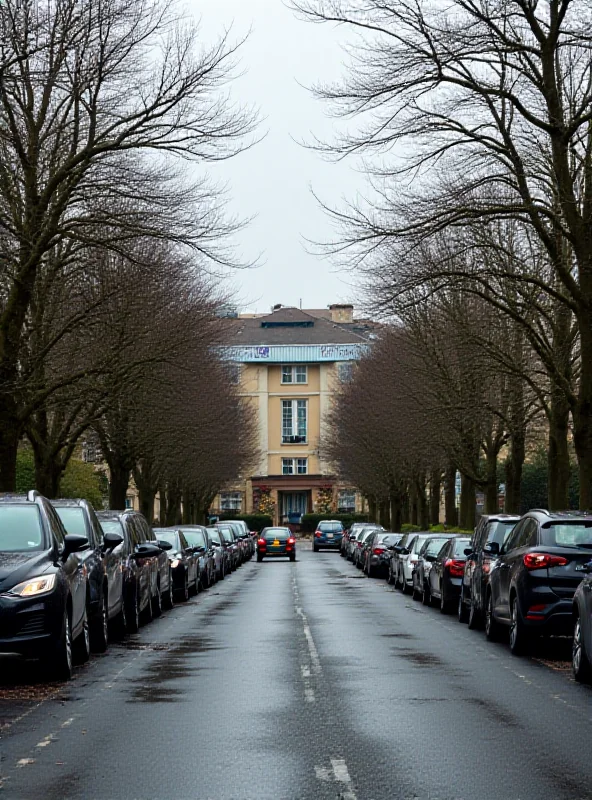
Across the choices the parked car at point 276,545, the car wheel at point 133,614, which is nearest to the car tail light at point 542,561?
the car wheel at point 133,614

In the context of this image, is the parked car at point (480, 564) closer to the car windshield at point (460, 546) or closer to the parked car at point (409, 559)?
the car windshield at point (460, 546)

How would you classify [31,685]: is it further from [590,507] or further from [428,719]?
[590,507]

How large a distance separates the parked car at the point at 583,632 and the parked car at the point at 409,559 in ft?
56.6

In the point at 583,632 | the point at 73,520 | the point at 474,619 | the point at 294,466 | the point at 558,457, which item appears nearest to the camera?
the point at 583,632

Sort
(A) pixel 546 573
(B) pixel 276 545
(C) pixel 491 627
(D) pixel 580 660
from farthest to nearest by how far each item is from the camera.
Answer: (B) pixel 276 545
(C) pixel 491 627
(A) pixel 546 573
(D) pixel 580 660

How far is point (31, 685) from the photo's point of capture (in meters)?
13.4

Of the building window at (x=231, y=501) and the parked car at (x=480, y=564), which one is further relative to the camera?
the building window at (x=231, y=501)

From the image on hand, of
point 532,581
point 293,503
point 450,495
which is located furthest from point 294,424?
point 532,581

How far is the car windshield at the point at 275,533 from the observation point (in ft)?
208

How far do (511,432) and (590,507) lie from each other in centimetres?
1169

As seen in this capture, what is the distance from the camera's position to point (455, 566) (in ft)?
81.3

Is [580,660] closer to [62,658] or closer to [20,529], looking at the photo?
[62,658]

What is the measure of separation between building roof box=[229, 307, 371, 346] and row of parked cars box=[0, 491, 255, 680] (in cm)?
8829

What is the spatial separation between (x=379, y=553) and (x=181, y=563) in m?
13.9
